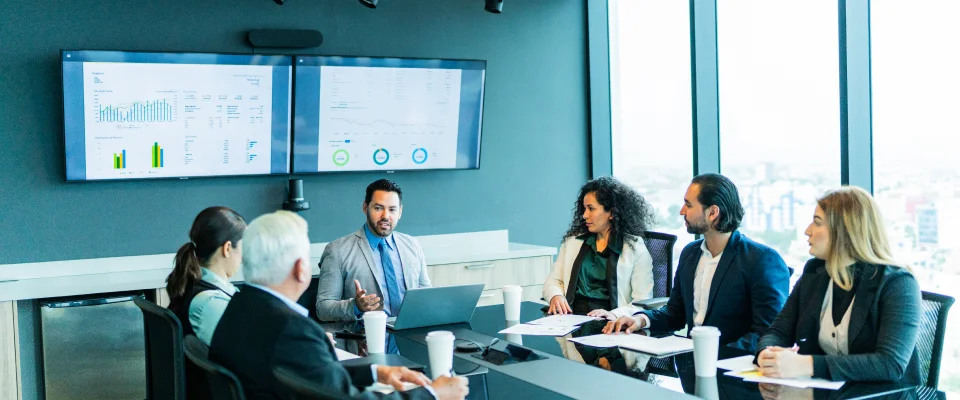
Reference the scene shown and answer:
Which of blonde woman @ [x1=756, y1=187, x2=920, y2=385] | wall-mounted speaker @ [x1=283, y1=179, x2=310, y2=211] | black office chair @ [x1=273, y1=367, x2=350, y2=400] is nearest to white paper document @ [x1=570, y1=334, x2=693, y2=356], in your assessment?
blonde woman @ [x1=756, y1=187, x2=920, y2=385]

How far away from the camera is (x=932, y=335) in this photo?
2449 mm

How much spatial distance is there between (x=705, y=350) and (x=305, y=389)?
118 centimetres

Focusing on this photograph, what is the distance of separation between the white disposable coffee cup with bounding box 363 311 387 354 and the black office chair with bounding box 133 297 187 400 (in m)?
0.64

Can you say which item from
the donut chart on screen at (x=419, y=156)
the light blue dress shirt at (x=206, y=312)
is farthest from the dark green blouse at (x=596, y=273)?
the donut chart on screen at (x=419, y=156)

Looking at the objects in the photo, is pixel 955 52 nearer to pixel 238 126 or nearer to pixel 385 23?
pixel 385 23

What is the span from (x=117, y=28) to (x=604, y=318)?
309 centimetres

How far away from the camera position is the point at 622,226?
3887mm

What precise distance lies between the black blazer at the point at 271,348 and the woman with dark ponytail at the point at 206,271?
22.8 inches

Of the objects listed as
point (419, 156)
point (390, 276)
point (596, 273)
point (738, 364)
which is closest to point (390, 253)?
point (390, 276)

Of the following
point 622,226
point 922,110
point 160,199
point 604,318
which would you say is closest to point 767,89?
point 922,110

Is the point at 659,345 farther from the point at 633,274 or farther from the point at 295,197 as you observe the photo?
Answer: the point at 295,197

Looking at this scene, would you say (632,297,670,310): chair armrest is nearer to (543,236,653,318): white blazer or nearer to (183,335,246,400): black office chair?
(543,236,653,318): white blazer

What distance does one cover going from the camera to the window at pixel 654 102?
528 cm

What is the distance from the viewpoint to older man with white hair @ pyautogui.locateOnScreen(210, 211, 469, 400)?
1.90 m
